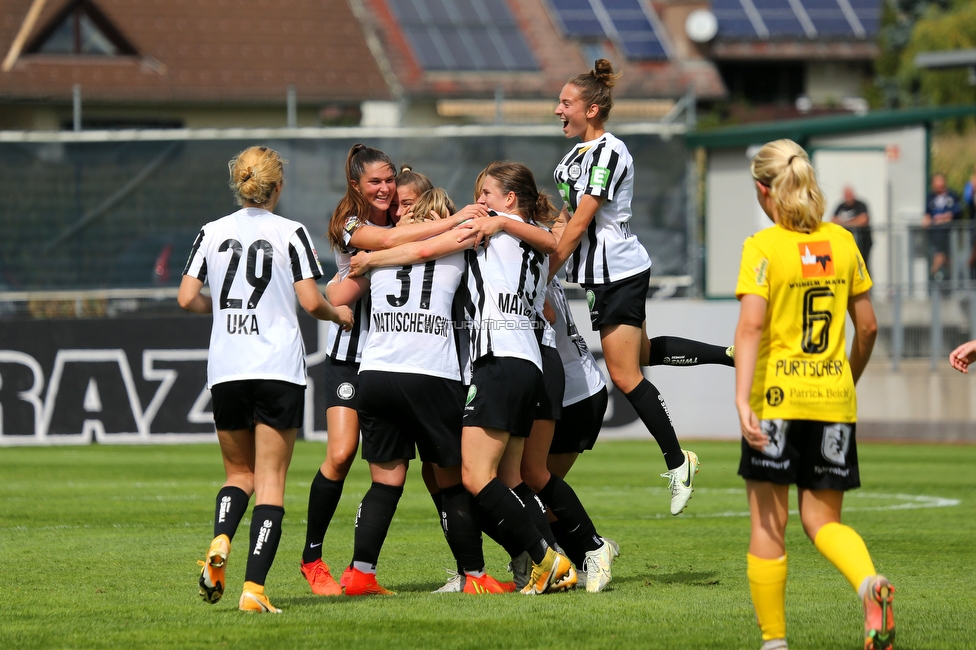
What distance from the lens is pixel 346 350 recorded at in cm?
677

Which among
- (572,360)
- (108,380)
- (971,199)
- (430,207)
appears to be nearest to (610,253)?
(572,360)

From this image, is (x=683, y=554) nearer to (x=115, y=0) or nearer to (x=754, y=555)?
(x=754, y=555)

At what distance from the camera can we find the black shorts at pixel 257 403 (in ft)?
19.3

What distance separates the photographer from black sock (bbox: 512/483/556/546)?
6.44m

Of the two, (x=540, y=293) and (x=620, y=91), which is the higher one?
(x=620, y=91)

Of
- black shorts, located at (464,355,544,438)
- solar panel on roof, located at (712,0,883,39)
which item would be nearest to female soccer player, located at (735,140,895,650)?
black shorts, located at (464,355,544,438)

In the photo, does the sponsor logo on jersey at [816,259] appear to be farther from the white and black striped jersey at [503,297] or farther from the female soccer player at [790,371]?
the white and black striped jersey at [503,297]

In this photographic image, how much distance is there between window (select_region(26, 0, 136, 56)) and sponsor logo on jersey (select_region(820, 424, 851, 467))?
25095mm

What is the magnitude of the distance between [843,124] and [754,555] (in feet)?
55.0

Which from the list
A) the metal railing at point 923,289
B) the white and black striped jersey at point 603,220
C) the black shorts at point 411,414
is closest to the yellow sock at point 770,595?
the black shorts at point 411,414

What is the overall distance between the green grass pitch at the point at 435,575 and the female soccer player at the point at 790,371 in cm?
55

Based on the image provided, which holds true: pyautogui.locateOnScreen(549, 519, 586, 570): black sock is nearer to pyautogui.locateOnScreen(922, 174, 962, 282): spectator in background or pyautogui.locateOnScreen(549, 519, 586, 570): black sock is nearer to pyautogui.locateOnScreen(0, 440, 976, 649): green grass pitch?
pyautogui.locateOnScreen(0, 440, 976, 649): green grass pitch

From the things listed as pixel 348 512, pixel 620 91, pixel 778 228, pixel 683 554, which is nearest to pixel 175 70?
pixel 620 91

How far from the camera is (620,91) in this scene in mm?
37062
